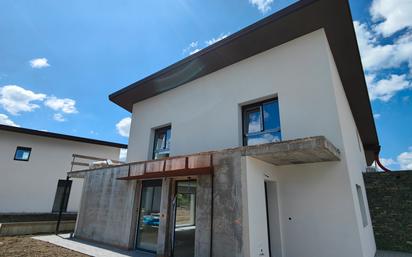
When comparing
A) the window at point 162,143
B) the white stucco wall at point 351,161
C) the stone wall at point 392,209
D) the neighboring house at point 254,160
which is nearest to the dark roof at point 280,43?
the neighboring house at point 254,160

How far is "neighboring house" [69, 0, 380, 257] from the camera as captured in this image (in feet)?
16.0

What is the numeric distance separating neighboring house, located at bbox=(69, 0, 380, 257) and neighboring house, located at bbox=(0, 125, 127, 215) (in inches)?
317

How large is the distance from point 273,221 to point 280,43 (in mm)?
5911

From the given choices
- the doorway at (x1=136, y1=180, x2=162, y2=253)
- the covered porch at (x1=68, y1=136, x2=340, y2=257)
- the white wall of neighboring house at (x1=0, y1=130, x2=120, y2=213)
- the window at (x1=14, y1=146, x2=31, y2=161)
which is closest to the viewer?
the covered porch at (x1=68, y1=136, x2=340, y2=257)

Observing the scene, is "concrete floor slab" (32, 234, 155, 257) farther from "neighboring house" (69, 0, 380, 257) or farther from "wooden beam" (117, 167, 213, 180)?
"wooden beam" (117, 167, 213, 180)

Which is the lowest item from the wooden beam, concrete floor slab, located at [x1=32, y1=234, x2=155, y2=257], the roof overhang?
concrete floor slab, located at [x1=32, y1=234, x2=155, y2=257]

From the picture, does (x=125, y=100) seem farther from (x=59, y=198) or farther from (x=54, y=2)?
(x=59, y=198)

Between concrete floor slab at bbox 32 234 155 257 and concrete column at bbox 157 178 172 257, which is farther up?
concrete column at bbox 157 178 172 257

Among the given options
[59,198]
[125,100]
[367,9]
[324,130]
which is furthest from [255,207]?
[59,198]

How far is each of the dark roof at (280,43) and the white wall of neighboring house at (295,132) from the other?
0.33m

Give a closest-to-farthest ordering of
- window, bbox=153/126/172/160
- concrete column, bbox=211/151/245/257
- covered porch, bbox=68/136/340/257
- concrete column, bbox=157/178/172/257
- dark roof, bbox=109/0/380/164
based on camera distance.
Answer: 1. concrete column, bbox=211/151/245/257
2. covered porch, bbox=68/136/340/257
3. dark roof, bbox=109/0/380/164
4. concrete column, bbox=157/178/172/257
5. window, bbox=153/126/172/160

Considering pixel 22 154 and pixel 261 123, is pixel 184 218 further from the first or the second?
pixel 22 154

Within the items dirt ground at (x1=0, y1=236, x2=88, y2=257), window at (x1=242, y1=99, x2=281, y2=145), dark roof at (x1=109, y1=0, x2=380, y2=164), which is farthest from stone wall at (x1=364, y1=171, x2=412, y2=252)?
dirt ground at (x1=0, y1=236, x2=88, y2=257)

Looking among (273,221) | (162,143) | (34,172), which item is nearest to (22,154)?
(34,172)
